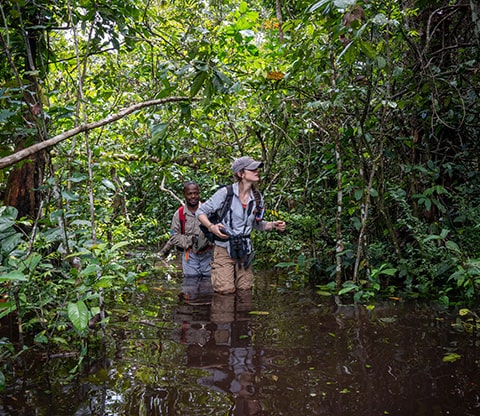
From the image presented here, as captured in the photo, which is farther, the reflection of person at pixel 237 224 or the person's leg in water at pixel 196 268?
the person's leg in water at pixel 196 268

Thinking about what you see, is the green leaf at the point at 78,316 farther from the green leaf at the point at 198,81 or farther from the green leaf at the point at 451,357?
the green leaf at the point at 451,357

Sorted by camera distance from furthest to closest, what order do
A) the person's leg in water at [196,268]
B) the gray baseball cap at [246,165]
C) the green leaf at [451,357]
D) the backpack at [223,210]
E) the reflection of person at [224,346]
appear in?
1. the person's leg in water at [196,268]
2. the backpack at [223,210]
3. the gray baseball cap at [246,165]
4. the green leaf at [451,357]
5. the reflection of person at [224,346]

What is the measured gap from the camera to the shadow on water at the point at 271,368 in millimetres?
2477

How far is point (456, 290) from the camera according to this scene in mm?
4758

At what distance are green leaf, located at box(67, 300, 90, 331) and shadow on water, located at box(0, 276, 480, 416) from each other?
18.5 inches

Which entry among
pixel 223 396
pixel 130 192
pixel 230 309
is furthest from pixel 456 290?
pixel 130 192

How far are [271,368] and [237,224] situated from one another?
2.50 m

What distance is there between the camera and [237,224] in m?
5.33

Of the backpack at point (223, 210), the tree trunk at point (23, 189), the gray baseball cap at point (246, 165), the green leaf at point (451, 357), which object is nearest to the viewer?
the green leaf at point (451, 357)

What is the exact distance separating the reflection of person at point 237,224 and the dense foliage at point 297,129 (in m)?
0.82

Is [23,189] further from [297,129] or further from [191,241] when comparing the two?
[297,129]

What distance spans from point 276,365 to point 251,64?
4.50 meters

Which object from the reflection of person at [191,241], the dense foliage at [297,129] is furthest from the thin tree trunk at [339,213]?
the reflection of person at [191,241]

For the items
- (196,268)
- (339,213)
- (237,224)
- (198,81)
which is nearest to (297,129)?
(339,213)
